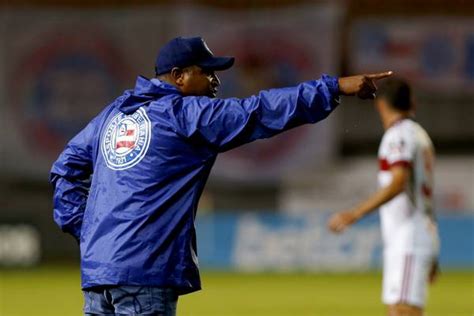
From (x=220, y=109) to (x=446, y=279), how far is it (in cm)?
1466

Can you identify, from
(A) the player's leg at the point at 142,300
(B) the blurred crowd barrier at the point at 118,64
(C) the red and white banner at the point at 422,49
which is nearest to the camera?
(A) the player's leg at the point at 142,300

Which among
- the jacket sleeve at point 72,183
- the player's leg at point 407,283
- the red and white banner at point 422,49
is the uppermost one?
the red and white banner at point 422,49

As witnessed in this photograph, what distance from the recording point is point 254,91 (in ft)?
80.2

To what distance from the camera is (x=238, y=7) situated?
26.0 metres

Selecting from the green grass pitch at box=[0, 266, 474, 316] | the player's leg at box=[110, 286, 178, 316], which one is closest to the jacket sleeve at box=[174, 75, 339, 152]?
the player's leg at box=[110, 286, 178, 316]

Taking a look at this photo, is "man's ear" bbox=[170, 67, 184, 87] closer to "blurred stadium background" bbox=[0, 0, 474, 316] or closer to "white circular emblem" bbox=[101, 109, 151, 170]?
"white circular emblem" bbox=[101, 109, 151, 170]

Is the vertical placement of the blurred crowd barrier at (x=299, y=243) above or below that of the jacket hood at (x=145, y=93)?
below

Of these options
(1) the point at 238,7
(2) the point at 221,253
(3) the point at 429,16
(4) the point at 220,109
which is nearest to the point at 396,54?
(3) the point at 429,16

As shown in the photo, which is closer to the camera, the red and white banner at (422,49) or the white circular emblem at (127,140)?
the white circular emblem at (127,140)

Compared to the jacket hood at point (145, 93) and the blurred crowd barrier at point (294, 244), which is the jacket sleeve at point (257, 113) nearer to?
the jacket hood at point (145, 93)

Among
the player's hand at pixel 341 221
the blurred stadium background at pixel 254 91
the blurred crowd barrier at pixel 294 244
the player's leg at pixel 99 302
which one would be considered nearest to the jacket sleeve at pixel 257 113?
the player's leg at pixel 99 302

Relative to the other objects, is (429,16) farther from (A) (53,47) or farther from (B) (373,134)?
(A) (53,47)

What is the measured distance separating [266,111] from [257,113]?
0.14ft

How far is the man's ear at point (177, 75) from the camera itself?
617 cm
